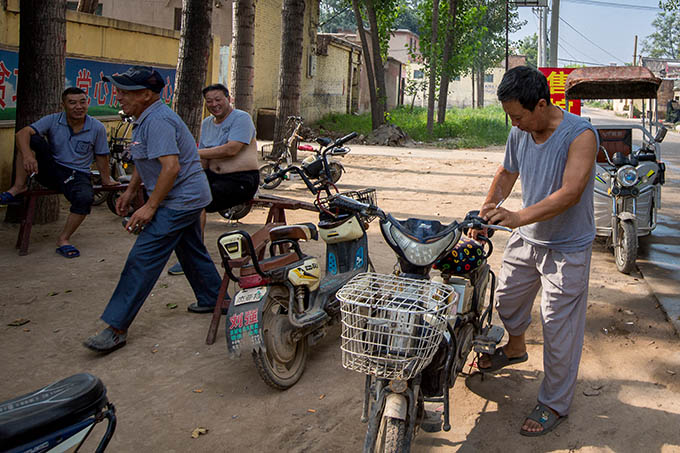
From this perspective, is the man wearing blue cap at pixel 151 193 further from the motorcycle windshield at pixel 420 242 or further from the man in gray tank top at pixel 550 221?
the man in gray tank top at pixel 550 221

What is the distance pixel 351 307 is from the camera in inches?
114

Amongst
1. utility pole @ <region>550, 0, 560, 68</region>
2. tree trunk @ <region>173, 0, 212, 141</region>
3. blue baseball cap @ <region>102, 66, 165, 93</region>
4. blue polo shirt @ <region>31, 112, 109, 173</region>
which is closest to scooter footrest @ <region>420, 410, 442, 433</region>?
blue baseball cap @ <region>102, 66, 165, 93</region>

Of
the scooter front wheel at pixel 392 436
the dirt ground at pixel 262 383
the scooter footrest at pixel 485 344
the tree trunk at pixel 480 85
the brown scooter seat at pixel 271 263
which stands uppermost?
the tree trunk at pixel 480 85

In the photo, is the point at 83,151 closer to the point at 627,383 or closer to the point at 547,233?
the point at 547,233

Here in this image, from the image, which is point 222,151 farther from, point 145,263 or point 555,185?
point 555,185

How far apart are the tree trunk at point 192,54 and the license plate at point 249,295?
4624 millimetres

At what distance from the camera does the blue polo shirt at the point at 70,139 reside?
6.82 m

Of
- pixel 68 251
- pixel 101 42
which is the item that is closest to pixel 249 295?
pixel 68 251

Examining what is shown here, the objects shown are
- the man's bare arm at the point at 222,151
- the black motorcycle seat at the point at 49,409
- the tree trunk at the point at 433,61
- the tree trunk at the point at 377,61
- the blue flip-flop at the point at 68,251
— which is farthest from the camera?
the tree trunk at the point at 433,61

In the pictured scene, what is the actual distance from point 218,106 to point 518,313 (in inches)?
131

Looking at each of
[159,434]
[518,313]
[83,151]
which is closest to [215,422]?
[159,434]

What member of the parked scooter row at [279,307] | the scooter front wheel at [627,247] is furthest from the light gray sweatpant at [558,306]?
the scooter front wheel at [627,247]

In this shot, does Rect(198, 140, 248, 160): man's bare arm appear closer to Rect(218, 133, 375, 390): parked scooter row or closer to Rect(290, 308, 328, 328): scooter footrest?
Rect(218, 133, 375, 390): parked scooter row

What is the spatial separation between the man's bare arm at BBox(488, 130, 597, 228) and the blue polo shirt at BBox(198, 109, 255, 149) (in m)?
3.19
